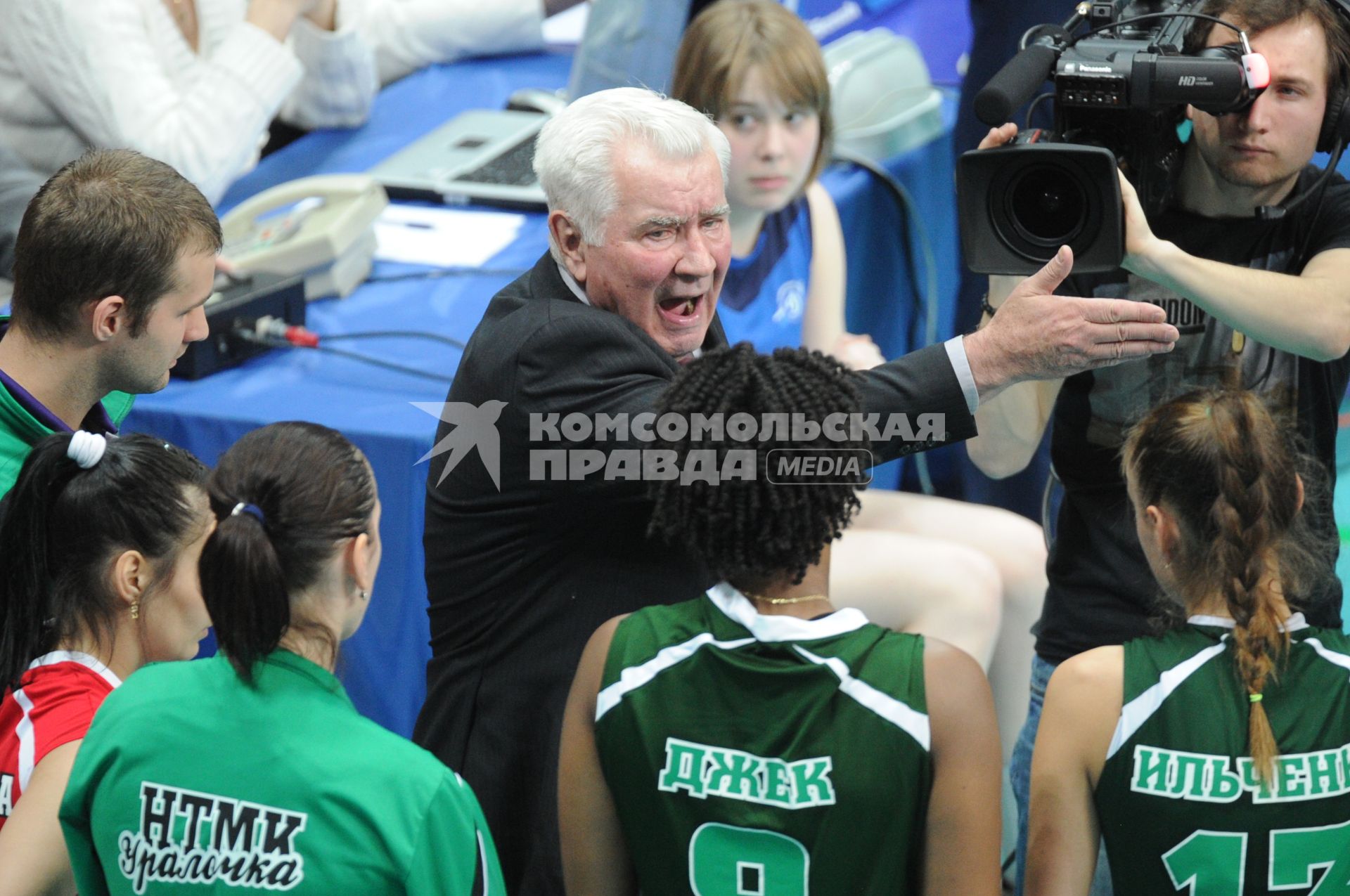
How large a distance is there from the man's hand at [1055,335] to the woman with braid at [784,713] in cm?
29

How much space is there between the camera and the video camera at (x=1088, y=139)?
1.56 m

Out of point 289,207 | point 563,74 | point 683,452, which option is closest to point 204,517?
point 683,452

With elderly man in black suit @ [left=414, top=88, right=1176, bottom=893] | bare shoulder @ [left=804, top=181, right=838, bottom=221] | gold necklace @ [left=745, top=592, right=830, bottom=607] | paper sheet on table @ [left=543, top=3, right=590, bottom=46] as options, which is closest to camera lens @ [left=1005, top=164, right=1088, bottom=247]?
elderly man in black suit @ [left=414, top=88, right=1176, bottom=893]

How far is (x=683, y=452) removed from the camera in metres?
1.22

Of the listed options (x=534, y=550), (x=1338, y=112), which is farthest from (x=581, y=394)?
(x=1338, y=112)

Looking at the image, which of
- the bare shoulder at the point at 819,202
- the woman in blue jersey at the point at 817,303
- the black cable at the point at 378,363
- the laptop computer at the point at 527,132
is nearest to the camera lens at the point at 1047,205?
the woman in blue jersey at the point at 817,303

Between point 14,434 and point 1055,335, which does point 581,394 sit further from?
point 14,434

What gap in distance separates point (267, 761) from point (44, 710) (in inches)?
14.2

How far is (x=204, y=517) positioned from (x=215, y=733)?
376 mm

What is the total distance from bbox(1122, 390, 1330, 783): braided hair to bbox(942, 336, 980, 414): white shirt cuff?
0.17 meters

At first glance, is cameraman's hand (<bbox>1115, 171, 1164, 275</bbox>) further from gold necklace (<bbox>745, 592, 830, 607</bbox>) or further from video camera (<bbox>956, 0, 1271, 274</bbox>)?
gold necklace (<bbox>745, 592, 830, 607</bbox>)

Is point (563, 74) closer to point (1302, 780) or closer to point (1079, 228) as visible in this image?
point (1079, 228)

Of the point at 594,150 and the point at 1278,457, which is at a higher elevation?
the point at 594,150

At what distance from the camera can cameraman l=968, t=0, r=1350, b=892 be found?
1613 millimetres
